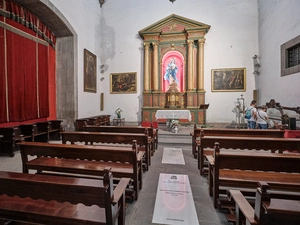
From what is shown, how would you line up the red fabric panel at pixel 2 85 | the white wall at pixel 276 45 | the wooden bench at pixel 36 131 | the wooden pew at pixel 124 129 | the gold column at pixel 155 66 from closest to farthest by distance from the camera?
1. the wooden pew at pixel 124 129
2. the red fabric panel at pixel 2 85
3. the wooden bench at pixel 36 131
4. the white wall at pixel 276 45
5. the gold column at pixel 155 66

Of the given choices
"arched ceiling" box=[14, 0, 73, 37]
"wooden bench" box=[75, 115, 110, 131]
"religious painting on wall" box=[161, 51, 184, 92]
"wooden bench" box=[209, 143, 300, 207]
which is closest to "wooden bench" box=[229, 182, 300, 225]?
"wooden bench" box=[209, 143, 300, 207]

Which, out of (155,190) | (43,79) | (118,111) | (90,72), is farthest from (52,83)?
(155,190)

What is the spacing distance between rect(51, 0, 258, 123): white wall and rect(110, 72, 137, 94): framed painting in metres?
0.25

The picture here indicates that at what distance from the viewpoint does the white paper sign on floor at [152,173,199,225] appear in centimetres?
186

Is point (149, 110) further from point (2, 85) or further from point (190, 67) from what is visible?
point (2, 85)

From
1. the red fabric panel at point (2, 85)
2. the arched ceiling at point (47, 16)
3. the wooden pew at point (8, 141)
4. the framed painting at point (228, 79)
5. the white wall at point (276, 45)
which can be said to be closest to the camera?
the wooden pew at point (8, 141)

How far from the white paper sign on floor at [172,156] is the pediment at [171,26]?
6862 millimetres

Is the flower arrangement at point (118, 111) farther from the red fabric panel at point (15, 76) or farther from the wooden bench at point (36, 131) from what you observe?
the red fabric panel at point (15, 76)

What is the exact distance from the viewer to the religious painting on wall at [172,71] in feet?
30.0

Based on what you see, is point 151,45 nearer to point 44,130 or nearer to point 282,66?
point 282,66

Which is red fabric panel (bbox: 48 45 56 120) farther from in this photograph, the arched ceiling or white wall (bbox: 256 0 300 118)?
white wall (bbox: 256 0 300 118)

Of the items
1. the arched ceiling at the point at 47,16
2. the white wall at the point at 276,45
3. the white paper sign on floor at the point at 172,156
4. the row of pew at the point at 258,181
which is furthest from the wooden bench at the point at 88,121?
the white wall at the point at 276,45

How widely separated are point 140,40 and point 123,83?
272cm

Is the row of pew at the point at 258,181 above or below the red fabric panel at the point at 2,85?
below
